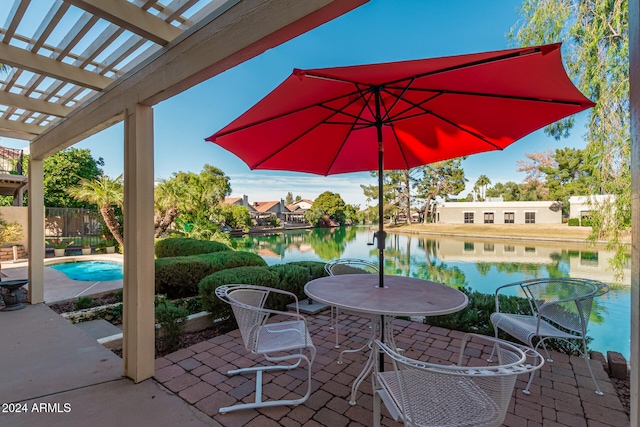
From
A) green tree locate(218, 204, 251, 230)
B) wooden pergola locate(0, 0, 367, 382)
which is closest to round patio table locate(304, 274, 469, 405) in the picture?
wooden pergola locate(0, 0, 367, 382)

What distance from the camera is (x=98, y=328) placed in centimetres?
346

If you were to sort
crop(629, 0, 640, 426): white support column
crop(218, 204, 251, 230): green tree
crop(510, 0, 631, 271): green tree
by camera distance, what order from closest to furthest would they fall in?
crop(629, 0, 640, 426): white support column, crop(510, 0, 631, 271): green tree, crop(218, 204, 251, 230): green tree

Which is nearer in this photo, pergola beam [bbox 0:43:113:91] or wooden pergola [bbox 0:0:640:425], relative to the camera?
wooden pergola [bbox 0:0:640:425]

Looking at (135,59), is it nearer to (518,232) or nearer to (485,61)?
(485,61)

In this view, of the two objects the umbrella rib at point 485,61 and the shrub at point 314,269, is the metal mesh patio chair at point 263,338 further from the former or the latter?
the shrub at point 314,269

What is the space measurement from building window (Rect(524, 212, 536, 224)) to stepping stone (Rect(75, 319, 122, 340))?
27302 mm

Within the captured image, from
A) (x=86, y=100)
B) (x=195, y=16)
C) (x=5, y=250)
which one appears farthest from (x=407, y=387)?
(x=5, y=250)

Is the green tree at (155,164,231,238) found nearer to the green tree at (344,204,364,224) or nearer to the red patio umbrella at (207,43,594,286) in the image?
the red patio umbrella at (207,43,594,286)

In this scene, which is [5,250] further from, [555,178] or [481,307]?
[555,178]

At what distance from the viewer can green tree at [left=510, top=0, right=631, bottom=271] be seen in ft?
12.1

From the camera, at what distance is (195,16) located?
6.45ft

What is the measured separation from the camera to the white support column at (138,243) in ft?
7.49

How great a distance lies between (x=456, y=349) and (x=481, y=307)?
80cm

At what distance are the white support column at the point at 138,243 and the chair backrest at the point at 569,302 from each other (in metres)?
2.98
